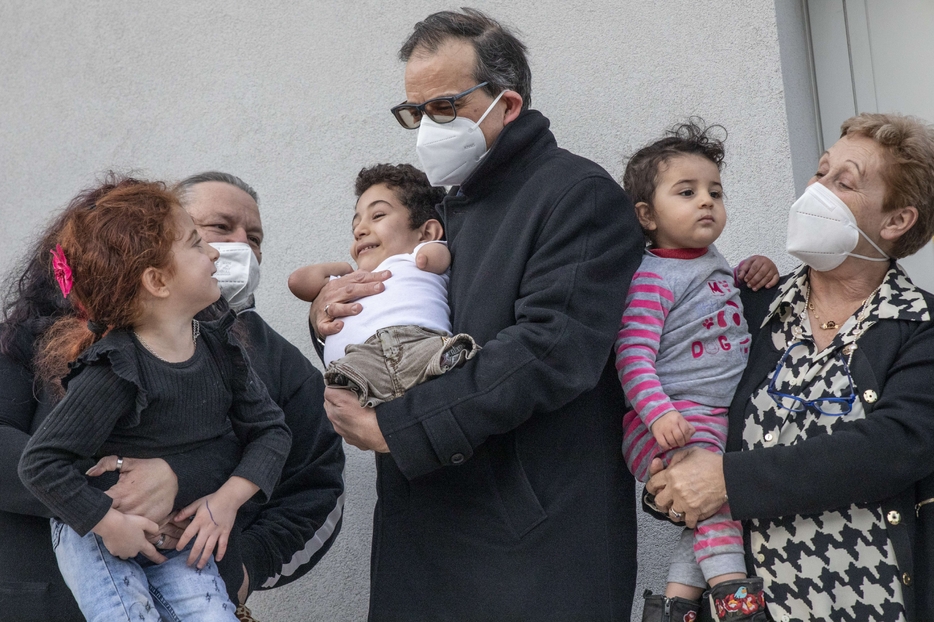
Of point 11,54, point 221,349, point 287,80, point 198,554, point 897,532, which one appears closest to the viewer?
point 897,532

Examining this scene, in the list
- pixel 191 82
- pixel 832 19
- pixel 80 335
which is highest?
pixel 191 82

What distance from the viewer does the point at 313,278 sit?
2.84 m

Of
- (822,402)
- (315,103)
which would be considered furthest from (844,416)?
(315,103)

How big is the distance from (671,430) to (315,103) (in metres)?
→ 2.50

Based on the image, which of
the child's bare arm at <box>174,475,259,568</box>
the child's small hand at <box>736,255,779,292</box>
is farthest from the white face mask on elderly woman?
the child's bare arm at <box>174,475,259,568</box>

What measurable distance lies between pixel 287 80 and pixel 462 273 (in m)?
2.09

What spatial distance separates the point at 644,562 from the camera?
3.38 m

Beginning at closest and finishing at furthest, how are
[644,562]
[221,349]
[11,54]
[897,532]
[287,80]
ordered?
[897,532]
[221,349]
[644,562]
[287,80]
[11,54]

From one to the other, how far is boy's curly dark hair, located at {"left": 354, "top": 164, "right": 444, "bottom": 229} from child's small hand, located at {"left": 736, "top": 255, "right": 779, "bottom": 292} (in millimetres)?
914

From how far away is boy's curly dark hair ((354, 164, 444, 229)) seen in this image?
9.33 ft

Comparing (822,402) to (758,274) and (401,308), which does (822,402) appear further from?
(401,308)

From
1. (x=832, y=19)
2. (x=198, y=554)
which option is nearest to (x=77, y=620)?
(x=198, y=554)

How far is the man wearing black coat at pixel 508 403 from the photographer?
2199 millimetres

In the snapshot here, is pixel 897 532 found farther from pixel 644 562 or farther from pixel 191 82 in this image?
pixel 191 82
